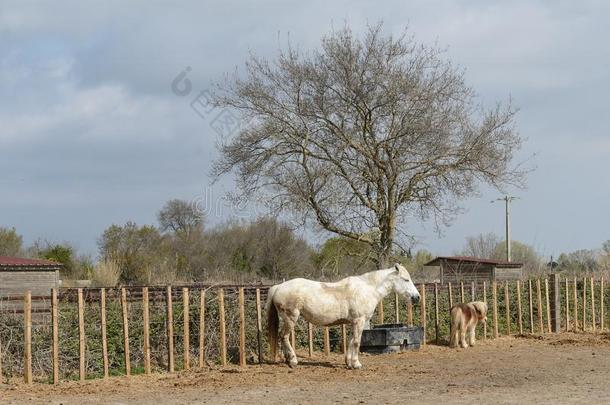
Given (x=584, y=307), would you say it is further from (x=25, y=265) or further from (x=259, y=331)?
(x=25, y=265)

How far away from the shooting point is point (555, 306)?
24.4 metres

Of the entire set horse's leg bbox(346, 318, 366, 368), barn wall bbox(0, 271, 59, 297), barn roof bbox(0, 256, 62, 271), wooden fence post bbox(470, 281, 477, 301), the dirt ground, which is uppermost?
barn roof bbox(0, 256, 62, 271)

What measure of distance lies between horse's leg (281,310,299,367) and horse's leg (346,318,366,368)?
0.99 metres

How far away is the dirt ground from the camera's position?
38.7 feet

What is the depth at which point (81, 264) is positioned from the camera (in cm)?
4981

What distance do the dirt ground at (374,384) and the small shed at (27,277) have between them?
14679mm

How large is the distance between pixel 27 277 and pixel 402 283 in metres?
16.5

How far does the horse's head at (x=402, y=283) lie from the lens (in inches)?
640

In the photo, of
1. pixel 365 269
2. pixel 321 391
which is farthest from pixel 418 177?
pixel 321 391

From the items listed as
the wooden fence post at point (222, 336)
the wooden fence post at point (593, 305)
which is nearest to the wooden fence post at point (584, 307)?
the wooden fence post at point (593, 305)

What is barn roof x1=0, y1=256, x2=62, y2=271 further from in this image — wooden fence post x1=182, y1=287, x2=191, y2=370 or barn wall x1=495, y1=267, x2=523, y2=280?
barn wall x1=495, y1=267, x2=523, y2=280

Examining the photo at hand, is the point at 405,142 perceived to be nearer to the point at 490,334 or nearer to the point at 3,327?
the point at 490,334

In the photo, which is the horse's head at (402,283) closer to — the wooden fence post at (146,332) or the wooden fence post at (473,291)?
the wooden fence post at (146,332)

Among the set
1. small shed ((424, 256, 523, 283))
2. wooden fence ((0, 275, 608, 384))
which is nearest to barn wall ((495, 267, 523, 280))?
small shed ((424, 256, 523, 283))
